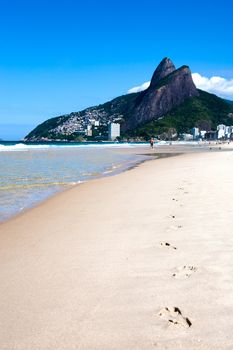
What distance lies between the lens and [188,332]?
293 cm

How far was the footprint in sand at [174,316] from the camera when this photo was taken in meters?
3.06

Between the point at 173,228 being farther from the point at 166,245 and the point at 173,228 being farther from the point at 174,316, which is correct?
the point at 174,316

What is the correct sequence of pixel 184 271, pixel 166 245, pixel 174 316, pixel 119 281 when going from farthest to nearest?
pixel 166 245 < pixel 184 271 < pixel 119 281 < pixel 174 316

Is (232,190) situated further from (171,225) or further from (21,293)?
(21,293)

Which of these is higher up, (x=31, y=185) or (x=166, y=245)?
(x=166, y=245)

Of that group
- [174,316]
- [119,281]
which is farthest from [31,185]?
[174,316]

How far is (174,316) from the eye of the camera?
318 centimetres

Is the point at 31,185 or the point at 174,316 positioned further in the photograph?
the point at 31,185

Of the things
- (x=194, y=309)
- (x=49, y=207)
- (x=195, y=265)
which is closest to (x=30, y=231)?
(x=49, y=207)

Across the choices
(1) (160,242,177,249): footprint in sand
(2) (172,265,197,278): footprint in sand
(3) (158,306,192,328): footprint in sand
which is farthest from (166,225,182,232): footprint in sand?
(3) (158,306,192,328): footprint in sand

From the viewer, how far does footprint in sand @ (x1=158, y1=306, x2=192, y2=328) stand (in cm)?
306

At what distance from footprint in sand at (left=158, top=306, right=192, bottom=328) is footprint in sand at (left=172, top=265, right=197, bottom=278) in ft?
2.68

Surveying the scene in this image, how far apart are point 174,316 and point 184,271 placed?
1.12 metres

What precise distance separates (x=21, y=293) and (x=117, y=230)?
9.53 feet
